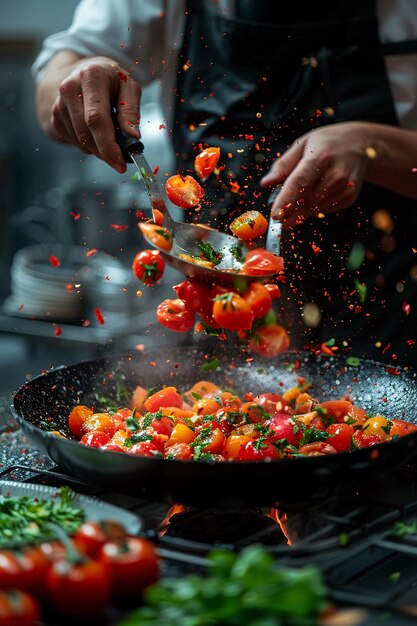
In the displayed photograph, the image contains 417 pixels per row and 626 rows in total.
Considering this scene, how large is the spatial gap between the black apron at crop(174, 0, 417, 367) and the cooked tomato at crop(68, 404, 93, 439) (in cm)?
61

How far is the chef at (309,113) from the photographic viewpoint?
6.70 feet

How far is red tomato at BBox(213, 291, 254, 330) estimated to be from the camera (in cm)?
151

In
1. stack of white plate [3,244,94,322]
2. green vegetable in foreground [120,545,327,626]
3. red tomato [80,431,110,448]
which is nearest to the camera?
green vegetable in foreground [120,545,327,626]

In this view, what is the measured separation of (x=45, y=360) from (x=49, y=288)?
328mm

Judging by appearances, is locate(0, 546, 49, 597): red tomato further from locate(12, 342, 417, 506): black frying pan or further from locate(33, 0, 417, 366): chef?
locate(33, 0, 417, 366): chef

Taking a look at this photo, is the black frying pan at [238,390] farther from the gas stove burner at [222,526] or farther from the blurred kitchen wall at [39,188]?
the blurred kitchen wall at [39,188]

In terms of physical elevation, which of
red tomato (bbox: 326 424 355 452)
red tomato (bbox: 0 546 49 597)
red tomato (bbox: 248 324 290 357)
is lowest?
red tomato (bbox: 326 424 355 452)

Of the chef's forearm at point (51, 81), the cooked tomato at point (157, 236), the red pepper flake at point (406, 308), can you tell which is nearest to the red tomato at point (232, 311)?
the cooked tomato at point (157, 236)

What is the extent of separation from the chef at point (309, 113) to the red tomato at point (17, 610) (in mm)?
1198

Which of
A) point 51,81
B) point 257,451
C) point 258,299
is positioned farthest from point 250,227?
point 51,81

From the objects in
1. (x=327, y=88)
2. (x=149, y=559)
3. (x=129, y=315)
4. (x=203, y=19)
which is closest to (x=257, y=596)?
(x=149, y=559)

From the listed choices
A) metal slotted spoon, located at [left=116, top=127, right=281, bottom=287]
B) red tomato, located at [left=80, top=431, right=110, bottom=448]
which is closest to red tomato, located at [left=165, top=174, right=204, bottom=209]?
metal slotted spoon, located at [left=116, top=127, right=281, bottom=287]

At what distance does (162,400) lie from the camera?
5.80 ft

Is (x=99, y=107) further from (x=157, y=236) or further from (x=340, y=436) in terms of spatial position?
(x=340, y=436)
